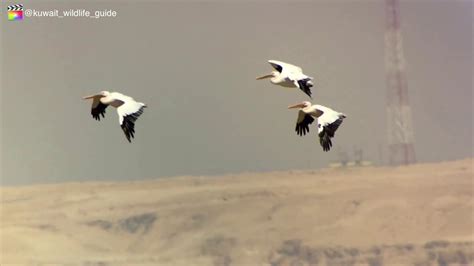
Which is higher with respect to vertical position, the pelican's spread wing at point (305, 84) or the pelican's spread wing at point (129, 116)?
the pelican's spread wing at point (305, 84)

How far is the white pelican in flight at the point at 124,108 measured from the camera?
873 centimetres

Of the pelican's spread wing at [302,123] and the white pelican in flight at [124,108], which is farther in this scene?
the pelican's spread wing at [302,123]

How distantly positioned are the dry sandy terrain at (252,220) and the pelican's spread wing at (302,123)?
1403 cm

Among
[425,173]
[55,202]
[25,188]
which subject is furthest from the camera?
[425,173]

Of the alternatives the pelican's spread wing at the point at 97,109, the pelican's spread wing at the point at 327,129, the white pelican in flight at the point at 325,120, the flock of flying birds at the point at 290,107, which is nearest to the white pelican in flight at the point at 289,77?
the flock of flying birds at the point at 290,107

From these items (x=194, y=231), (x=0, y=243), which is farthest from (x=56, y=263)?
(x=194, y=231)

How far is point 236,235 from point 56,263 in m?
4.36

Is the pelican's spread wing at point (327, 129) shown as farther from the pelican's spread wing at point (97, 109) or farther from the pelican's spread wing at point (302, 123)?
the pelican's spread wing at point (97, 109)

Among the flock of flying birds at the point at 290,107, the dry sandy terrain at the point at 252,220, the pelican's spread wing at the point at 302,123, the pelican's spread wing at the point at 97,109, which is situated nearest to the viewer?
the flock of flying birds at the point at 290,107

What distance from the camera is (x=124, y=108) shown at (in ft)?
29.1

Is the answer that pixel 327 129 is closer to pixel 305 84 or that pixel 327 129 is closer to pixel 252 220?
pixel 305 84

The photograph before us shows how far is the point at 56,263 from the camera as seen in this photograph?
75.2ft

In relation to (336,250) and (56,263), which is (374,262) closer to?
(336,250)

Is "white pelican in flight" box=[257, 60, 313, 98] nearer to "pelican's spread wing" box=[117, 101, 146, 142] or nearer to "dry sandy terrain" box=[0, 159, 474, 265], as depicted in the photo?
"pelican's spread wing" box=[117, 101, 146, 142]
